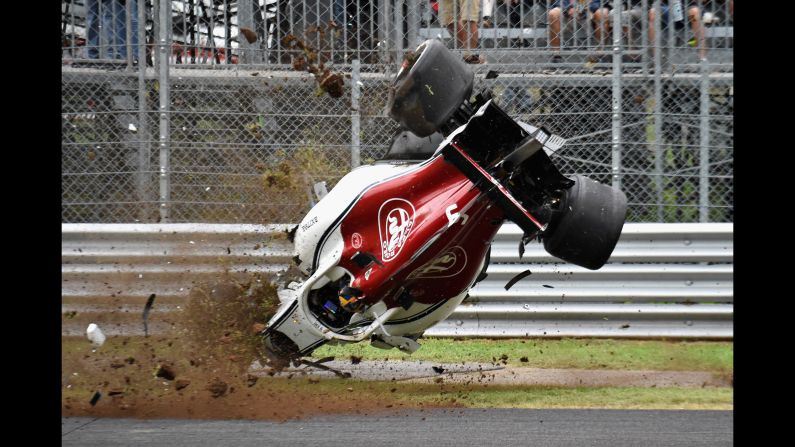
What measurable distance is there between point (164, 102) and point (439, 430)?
361 cm

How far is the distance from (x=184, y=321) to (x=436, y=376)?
5.76 feet

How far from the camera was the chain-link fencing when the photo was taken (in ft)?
25.6

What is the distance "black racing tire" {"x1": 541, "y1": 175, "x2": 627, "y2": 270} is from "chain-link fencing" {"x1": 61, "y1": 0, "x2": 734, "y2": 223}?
260cm

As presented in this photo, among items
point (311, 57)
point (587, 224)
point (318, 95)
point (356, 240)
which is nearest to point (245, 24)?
point (311, 57)

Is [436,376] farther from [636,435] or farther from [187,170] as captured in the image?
[187,170]

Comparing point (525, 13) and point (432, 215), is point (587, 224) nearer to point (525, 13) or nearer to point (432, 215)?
point (432, 215)

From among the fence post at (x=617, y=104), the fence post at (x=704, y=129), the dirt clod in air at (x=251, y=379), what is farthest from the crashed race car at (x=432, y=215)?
the fence post at (x=704, y=129)

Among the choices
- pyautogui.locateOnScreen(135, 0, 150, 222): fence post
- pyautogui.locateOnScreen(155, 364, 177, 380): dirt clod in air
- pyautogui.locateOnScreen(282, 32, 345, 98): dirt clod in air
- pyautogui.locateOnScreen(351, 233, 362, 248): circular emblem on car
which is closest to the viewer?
pyautogui.locateOnScreen(351, 233, 362, 248): circular emblem on car

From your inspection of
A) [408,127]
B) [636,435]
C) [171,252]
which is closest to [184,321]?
[171,252]

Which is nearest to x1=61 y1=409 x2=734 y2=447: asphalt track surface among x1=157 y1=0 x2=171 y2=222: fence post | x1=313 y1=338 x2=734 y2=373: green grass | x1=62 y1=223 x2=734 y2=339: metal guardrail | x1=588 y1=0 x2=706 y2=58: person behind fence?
x1=313 y1=338 x2=734 y2=373: green grass

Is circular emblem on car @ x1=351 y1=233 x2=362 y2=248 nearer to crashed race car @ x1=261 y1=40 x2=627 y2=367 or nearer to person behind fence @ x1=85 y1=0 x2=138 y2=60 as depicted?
crashed race car @ x1=261 y1=40 x2=627 y2=367

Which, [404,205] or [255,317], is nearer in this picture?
[404,205]

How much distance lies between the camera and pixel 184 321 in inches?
274

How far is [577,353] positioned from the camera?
8062mm
